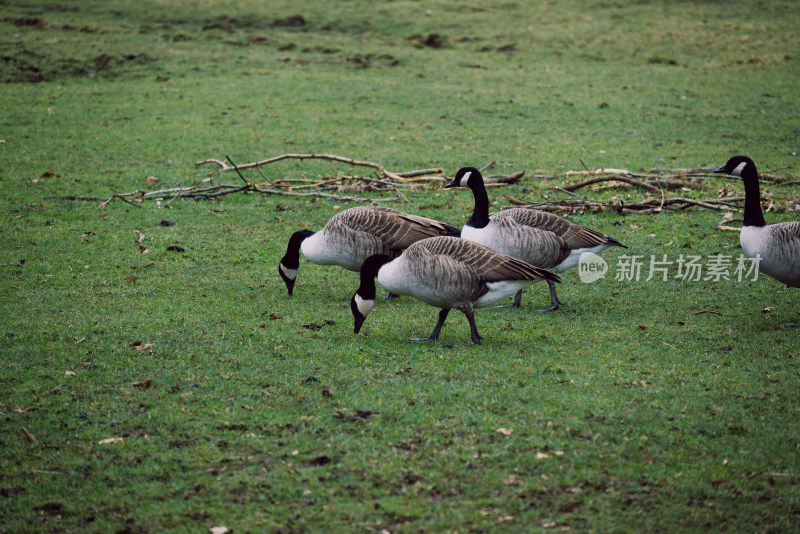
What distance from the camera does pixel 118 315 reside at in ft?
26.4

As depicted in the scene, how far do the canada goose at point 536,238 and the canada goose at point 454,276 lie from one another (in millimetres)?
1170

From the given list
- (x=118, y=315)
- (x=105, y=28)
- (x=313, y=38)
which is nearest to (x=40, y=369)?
(x=118, y=315)

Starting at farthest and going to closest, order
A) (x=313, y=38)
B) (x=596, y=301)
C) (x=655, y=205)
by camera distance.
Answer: (x=313, y=38), (x=655, y=205), (x=596, y=301)

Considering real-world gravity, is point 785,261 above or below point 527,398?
above

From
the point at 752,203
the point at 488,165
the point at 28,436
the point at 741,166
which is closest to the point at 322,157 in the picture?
the point at 488,165

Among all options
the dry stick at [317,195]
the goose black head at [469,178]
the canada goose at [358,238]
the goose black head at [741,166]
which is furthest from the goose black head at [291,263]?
the goose black head at [741,166]

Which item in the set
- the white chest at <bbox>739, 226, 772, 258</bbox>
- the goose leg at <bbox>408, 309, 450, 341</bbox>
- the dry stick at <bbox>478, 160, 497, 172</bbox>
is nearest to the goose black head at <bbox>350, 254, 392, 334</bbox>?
the goose leg at <bbox>408, 309, 450, 341</bbox>

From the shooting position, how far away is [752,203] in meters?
8.10

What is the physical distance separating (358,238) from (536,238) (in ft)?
6.68

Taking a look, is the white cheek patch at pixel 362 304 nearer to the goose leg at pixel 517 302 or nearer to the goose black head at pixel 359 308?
the goose black head at pixel 359 308

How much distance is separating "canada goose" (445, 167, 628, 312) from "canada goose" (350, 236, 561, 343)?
1.17 m

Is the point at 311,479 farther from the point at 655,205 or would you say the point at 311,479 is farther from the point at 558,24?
the point at 558,24

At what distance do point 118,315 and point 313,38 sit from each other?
58.7 feet

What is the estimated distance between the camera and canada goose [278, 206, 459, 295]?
871cm
